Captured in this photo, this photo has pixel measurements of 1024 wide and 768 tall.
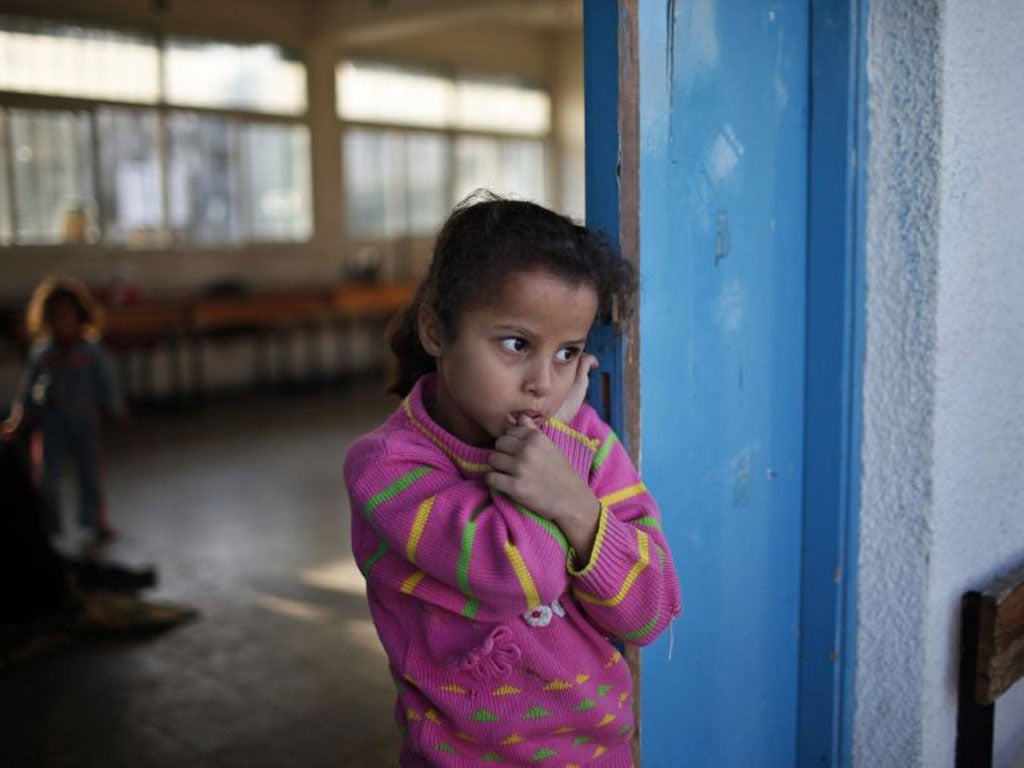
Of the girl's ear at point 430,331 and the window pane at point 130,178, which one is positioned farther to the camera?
the window pane at point 130,178

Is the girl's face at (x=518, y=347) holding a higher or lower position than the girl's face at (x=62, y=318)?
higher

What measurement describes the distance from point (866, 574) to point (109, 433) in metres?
6.71

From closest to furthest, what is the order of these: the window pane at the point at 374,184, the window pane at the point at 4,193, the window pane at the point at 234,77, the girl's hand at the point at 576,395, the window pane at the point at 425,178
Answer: the girl's hand at the point at 576,395 < the window pane at the point at 4,193 < the window pane at the point at 234,77 < the window pane at the point at 374,184 < the window pane at the point at 425,178

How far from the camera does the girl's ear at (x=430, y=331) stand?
46.0 inches

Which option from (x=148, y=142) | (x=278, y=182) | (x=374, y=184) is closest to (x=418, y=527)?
(x=148, y=142)

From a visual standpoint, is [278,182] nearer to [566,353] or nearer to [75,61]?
[75,61]

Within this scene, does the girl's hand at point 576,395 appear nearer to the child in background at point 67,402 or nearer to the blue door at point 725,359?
the blue door at point 725,359

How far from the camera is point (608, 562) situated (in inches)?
43.1

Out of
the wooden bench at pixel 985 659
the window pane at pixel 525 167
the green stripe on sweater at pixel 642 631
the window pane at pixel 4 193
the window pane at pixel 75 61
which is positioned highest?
the window pane at pixel 75 61

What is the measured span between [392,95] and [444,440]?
992 cm

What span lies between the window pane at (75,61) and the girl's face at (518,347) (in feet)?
25.3

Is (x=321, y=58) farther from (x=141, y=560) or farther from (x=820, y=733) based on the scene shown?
(x=820, y=733)

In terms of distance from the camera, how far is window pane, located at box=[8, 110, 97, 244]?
766 cm

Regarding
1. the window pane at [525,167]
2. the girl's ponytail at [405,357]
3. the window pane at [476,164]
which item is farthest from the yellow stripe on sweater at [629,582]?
the window pane at [525,167]
